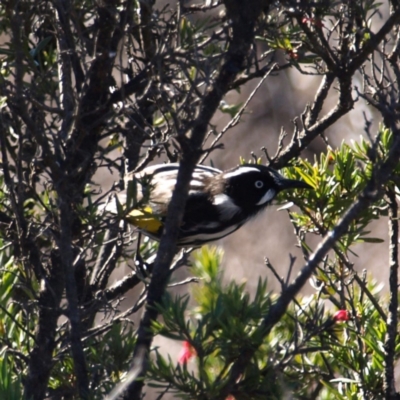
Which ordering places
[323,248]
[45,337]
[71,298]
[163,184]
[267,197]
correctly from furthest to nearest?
[267,197] → [163,184] → [45,337] → [71,298] → [323,248]

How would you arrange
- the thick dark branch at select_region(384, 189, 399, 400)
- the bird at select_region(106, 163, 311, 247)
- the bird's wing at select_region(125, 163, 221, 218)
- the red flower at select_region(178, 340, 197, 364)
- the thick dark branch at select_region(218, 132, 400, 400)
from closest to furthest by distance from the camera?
the thick dark branch at select_region(218, 132, 400, 400)
the red flower at select_region(178, 340, 197, 364)
the thick dark branch at select_region(384, 189, 399, 400)
the bird's wing at select_region(125, 163, 221, 218)
the bird at select_region(106, 163, 311, 247)

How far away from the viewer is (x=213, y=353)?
1.19 metres

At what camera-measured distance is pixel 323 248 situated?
1058 mm

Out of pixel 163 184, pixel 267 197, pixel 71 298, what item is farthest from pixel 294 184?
pixel 71 298

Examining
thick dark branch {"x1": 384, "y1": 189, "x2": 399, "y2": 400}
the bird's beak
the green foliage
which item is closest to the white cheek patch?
the bird's beak

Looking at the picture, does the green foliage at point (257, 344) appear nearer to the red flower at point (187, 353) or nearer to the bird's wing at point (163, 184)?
the red flower at point (187, 353)

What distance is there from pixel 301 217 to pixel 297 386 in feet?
1.86

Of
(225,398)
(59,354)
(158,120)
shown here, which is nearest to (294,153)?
(158,120)

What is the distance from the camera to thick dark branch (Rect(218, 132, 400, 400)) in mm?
1046

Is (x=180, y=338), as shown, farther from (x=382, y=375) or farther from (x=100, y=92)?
(x=100, y=92)

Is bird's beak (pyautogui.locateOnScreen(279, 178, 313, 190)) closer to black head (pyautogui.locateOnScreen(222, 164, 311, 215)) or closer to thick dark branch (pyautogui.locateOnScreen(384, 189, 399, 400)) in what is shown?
thick dark branch (pyautogui.locateOnScreen(384, 189, 399, 400))

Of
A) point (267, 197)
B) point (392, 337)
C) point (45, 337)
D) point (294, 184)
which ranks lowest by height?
point (392, 337)

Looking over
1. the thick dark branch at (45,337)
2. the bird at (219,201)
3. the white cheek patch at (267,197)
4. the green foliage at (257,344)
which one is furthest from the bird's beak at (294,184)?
the thick dark branch at (45,337)

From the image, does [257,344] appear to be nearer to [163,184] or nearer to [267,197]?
[163,184]
